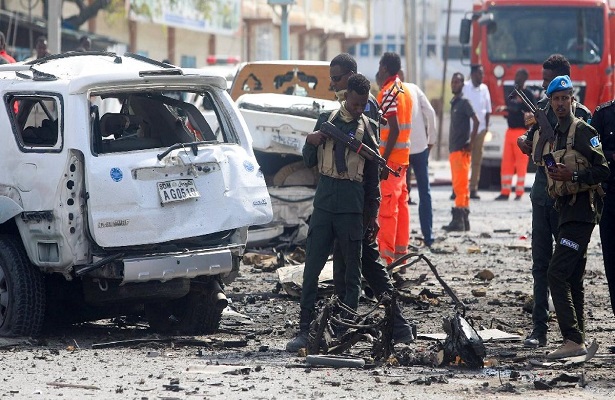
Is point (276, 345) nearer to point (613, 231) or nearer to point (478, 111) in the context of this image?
point (613, 231)

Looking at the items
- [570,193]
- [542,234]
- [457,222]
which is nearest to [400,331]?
[542,234]

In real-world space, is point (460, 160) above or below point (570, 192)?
below

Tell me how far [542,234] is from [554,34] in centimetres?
1546

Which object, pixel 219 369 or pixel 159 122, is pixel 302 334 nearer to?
pixel 219 369

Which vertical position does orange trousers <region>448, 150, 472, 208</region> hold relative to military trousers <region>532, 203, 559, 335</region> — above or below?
below

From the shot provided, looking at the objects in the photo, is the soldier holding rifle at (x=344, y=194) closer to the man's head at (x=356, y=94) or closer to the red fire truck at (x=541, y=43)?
the man's head at (x=356, y=94)

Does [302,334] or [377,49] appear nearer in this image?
[302,334]

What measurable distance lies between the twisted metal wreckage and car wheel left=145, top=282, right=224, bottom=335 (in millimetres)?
1069

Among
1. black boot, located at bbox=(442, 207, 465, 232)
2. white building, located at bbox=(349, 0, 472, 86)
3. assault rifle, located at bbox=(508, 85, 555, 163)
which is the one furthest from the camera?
white building, located at bbox=(349, 0, 472, 86)

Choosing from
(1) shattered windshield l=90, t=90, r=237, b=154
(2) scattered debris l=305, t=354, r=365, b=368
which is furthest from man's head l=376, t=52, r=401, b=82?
(2) scattered debris l=305, t=354, r=365, b=368

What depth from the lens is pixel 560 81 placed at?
812 cm

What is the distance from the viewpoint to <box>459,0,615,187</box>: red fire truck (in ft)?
76.9

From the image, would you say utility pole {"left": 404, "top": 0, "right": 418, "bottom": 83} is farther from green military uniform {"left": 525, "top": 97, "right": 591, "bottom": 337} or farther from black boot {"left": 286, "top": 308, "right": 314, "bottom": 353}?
black boot {"left": 286, "top": 308, "right": 314, "bottom": 353}

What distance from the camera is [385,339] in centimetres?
796
